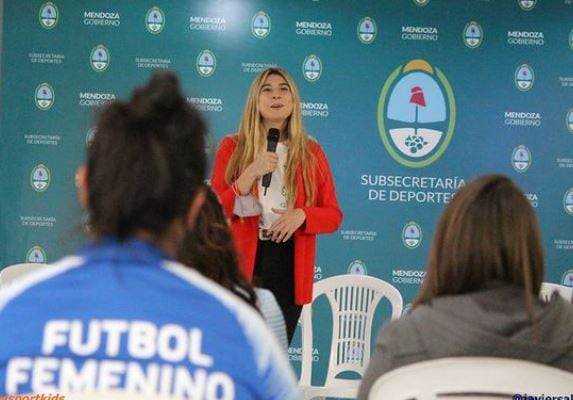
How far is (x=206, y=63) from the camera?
18.1 ft

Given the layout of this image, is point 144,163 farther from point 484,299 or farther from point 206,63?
point 206,63

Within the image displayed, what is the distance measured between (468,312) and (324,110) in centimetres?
403

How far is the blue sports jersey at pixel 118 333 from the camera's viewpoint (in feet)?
3.30

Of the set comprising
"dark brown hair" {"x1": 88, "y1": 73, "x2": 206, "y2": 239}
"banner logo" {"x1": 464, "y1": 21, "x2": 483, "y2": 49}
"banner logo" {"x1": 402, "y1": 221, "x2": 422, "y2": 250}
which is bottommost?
"banner logo" {"x1": 402, "y1": 221, "x2": 422, "y2": 250}

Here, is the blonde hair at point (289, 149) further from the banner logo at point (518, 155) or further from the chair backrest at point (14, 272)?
the banner logo at point (518, 155)

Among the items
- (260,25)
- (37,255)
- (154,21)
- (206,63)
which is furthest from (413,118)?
(37,255)

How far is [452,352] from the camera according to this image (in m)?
1.52

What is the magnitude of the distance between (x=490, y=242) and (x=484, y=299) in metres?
0.12

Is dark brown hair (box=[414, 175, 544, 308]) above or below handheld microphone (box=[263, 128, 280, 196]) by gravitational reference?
below

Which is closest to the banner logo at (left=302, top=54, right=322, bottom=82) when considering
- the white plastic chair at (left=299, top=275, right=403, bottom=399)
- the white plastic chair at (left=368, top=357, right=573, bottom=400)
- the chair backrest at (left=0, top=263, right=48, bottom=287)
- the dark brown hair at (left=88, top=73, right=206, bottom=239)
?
the white plastic chair at (left=299, top=275, right=403, bottom=399)

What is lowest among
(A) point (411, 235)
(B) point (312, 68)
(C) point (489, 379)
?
(A) point (411, 235)

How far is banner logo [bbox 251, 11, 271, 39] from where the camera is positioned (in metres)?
5.52

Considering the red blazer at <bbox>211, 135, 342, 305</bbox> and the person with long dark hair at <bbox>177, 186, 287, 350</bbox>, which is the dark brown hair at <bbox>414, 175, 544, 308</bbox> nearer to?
the person with long dark hair at <bbox>177, 186, 287, 350</bbox>

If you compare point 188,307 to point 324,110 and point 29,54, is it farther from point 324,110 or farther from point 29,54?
point 29,54
